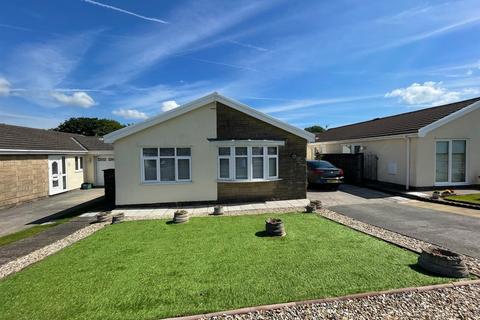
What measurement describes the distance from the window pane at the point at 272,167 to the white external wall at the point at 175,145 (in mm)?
2677

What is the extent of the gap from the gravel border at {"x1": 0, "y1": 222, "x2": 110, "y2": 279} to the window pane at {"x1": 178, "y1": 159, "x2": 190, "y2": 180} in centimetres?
391

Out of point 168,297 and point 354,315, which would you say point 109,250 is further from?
point 354,315

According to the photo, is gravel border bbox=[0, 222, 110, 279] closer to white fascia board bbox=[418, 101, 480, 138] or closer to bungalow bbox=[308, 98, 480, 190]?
bungalow bbox=[308, 98, 480, 190]

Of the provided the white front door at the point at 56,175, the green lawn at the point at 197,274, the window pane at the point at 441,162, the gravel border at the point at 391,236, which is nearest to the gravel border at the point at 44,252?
the green lawn at the point at 197,274

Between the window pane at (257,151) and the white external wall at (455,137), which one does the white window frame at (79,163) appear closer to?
the window pane at (257,151)

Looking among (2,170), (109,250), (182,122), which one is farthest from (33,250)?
(2,170)

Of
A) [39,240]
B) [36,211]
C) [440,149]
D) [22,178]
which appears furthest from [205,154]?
[440,149]

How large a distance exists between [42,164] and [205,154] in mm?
12498

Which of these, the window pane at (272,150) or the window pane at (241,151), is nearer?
the window pane at (241,151)

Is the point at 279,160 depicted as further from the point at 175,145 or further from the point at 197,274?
the point at 197,274

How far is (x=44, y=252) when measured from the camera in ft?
23.6

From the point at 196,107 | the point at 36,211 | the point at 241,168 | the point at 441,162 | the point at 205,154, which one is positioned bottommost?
the point at 36,211

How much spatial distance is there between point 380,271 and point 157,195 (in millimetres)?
9735

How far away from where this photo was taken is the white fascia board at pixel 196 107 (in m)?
11.7
